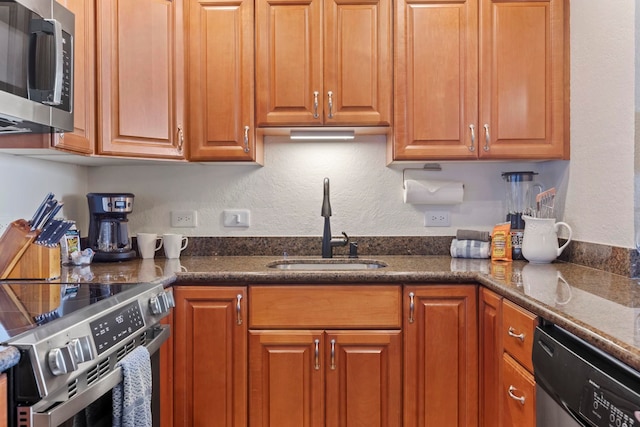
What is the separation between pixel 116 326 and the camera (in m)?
1.20

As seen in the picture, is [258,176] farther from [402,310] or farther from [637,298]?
[637,298]

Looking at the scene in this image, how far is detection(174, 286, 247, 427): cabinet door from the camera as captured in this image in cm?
180

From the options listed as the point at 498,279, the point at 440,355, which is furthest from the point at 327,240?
the point at 498,279

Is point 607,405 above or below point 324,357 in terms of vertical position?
above

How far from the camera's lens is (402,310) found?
5.95 feet

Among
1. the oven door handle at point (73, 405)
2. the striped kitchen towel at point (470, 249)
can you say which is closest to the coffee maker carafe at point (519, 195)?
the striped kitchen towel at point (470, 249)

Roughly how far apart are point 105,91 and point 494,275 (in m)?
1.70

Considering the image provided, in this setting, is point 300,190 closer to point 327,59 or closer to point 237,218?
point 237,218

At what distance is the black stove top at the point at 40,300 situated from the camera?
1.03 meters

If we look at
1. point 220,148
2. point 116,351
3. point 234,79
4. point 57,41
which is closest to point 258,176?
point 220,148

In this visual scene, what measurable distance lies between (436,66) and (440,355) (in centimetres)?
126

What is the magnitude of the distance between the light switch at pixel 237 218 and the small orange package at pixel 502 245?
1.23m

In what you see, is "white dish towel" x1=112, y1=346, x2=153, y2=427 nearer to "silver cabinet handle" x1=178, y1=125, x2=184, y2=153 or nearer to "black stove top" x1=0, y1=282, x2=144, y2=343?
"black stove top" x1=0, y1=282, x2=144, y2=343

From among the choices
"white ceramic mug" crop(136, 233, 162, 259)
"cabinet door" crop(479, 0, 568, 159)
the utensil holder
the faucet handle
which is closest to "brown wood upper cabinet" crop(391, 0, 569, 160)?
"cabinet door" crop(479, 0, 568, 159)
